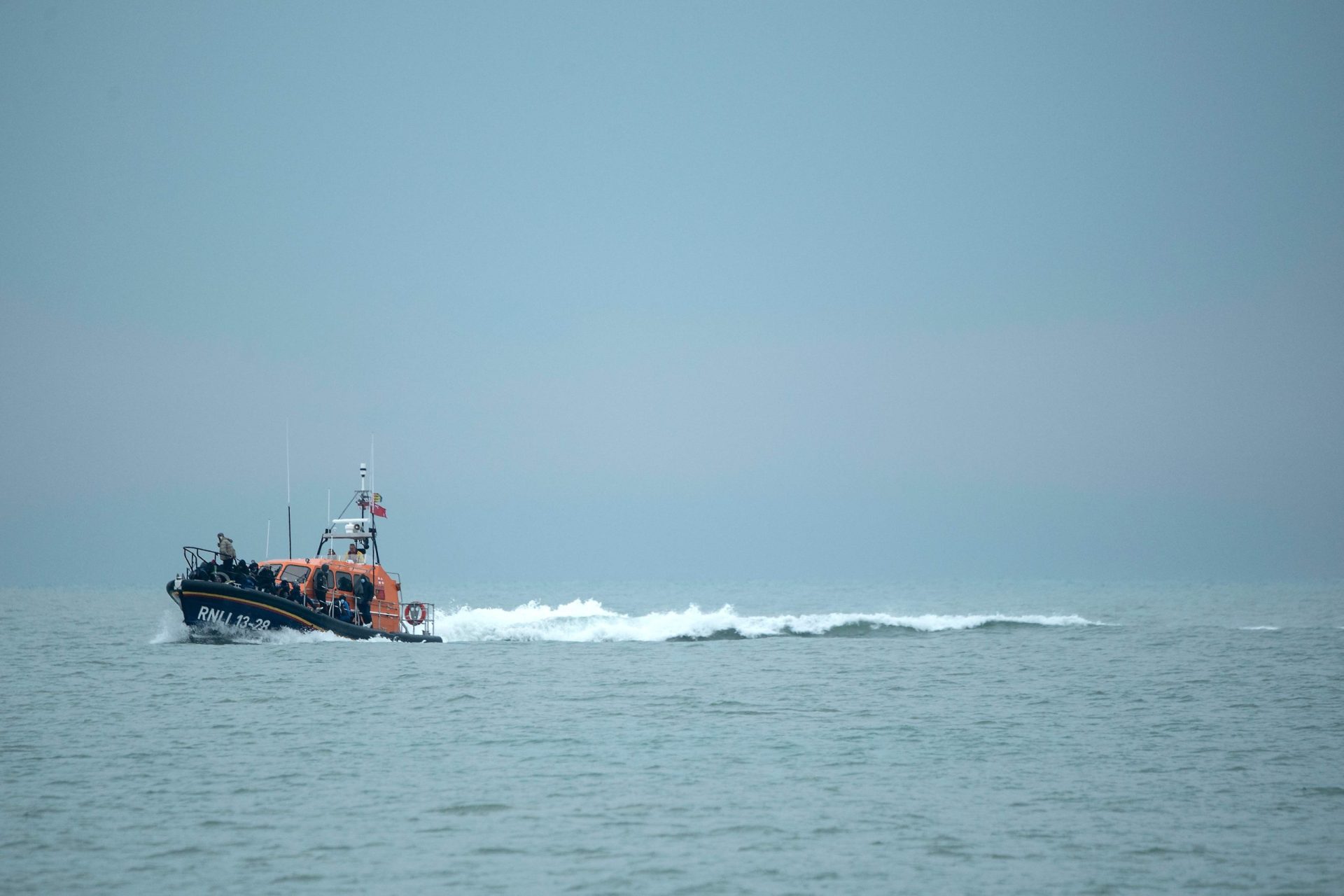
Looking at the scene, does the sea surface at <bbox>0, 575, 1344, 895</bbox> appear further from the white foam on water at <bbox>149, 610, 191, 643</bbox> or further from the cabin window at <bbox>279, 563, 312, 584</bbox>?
the cabin window at <bbox>279, 563, 312, 584</bbox>

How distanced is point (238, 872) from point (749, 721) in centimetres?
1135

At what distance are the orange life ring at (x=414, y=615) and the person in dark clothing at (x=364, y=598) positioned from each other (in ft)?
4.50

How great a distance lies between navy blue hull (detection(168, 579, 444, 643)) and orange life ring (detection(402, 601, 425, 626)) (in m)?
3.66

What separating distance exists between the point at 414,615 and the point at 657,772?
783 inches

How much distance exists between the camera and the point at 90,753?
17453 millimetres

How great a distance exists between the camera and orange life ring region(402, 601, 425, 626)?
34812 mm

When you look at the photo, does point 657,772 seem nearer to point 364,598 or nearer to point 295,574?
point 295,574

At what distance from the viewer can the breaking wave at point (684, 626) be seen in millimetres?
42781

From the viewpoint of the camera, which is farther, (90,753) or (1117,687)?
(1117,687)

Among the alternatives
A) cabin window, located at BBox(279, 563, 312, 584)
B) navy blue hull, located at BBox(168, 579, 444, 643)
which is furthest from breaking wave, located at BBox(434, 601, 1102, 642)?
navy blue hull, located at BBox(168, 579, 444, 643)

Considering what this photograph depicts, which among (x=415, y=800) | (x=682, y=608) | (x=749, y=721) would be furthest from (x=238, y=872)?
(x=682, y=608)

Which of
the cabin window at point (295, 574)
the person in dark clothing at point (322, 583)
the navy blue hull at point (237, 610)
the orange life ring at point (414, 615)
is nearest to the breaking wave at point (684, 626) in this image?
the orange life ring at point (414, 615)

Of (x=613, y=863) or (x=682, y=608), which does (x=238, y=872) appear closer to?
(x=613, y=863)

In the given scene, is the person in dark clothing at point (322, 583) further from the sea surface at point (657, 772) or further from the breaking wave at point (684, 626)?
the breaking wave at point (684, 626)
